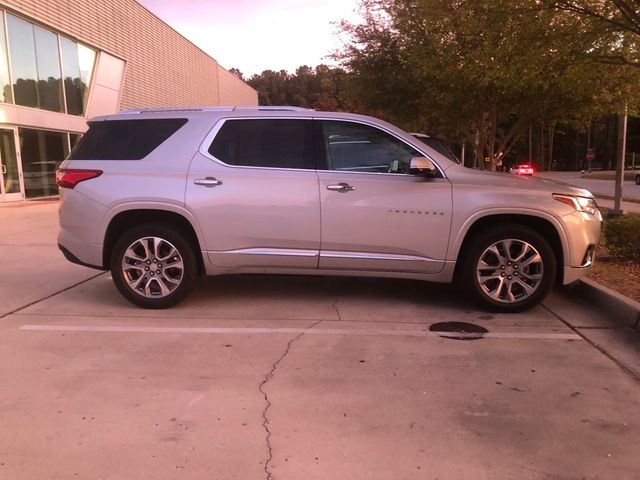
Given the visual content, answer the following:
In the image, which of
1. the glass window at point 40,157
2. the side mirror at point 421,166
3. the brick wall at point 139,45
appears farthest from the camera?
the brick wall at point 139,45

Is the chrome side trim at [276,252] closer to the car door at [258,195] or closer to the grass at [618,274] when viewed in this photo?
A: the car door at [258,195]

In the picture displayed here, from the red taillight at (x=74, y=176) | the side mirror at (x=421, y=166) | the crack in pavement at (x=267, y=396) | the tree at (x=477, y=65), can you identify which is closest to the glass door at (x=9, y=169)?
the tree at (x=477, y=65)

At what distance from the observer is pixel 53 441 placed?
3.13 m

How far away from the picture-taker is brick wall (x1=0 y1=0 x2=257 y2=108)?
2052cm

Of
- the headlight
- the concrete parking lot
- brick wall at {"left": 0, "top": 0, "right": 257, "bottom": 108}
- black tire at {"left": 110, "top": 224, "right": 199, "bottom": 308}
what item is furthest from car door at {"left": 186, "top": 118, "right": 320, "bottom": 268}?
brick wall at {"left": 0, "top": 0, "right": 257, "bottom": 108}

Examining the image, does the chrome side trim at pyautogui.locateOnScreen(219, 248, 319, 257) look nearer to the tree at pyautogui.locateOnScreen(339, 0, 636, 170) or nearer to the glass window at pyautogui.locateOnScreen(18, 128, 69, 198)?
the tree at pyautogui.locateOnScreen(339, 0, 636, 170)

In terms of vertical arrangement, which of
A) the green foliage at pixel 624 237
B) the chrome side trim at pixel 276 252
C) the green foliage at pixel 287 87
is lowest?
the green foliage at pixel 624 237

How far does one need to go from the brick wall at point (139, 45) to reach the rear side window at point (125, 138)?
14777 mm

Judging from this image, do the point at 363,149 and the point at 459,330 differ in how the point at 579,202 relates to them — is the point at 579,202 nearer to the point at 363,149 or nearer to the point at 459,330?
the point at 459,330

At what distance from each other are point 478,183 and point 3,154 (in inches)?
665

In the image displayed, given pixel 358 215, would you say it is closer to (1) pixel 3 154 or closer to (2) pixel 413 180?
(2) pixel 413 180

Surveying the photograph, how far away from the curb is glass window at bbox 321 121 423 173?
2.40 m

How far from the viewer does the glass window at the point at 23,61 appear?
1773 centimetres

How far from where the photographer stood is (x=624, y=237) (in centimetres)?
720
